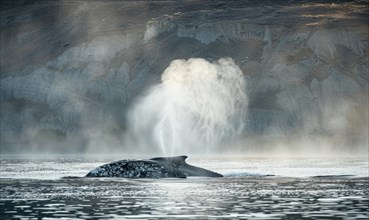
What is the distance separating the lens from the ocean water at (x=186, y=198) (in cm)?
3831

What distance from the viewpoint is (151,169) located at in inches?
2603

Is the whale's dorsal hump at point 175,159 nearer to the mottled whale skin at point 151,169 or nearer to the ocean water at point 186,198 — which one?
the mottled whale skin at point 151,169

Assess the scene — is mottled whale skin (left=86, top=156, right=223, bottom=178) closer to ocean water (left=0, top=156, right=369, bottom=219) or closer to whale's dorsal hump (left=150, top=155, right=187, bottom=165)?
whale's dorsal hump (left=150, top=155, right=187, bottom=165)

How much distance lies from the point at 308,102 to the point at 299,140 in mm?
14084

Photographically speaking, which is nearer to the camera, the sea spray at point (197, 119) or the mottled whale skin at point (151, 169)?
the mottled whale skin at point (151, 169)

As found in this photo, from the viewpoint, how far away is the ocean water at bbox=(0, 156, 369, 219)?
126ft

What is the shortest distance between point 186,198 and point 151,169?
2035 cm

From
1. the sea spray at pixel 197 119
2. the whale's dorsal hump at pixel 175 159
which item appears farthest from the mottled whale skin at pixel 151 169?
the sea spray at pixel 197 119

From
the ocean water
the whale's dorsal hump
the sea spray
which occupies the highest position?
the sea spray

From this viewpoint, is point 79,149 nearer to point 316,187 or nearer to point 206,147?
point 206,147

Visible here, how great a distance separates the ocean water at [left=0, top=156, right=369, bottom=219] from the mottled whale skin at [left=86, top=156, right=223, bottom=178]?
9.44ft

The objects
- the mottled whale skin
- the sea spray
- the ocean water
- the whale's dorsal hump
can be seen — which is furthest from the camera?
the sea spray

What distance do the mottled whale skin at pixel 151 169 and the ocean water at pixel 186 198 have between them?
2877 millimetres

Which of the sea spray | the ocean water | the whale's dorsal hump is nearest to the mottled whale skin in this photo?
the whale's dorsal hump
